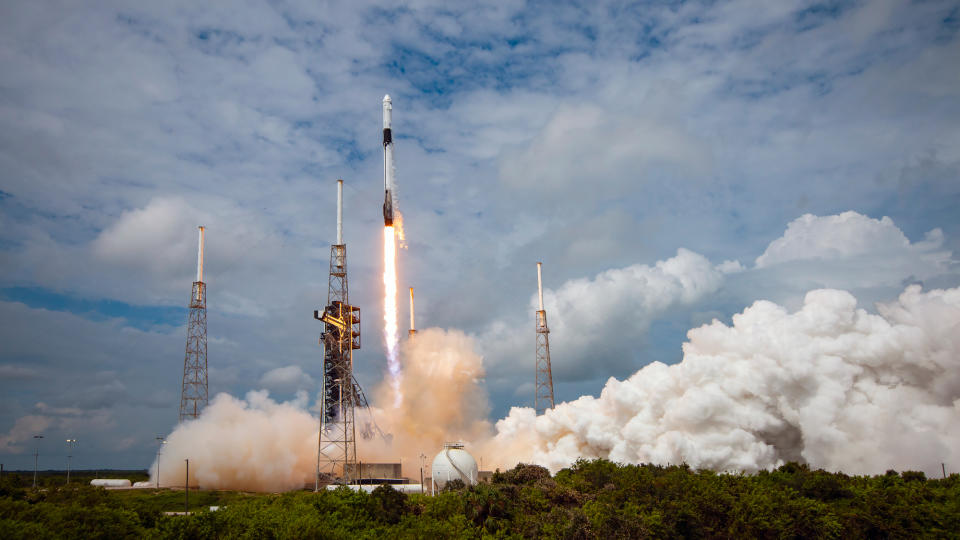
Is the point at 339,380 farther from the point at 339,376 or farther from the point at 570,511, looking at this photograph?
the point at 570,511

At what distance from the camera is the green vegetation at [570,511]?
1362 inches

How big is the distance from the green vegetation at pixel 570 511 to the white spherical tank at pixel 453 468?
12.8m

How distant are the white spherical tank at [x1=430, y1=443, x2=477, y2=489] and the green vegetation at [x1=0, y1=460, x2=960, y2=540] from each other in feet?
41.9

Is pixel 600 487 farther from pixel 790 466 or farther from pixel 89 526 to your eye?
pixel 89 526

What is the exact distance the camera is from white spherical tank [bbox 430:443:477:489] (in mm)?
63844

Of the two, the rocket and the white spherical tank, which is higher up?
the rocket

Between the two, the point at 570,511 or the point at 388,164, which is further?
the point at 388,164

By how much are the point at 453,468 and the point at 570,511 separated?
24.1m

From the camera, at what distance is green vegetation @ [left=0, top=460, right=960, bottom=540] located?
34.6 m

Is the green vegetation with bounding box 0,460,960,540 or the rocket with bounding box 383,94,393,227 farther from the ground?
the rocket with bounding box 383,94,393,227

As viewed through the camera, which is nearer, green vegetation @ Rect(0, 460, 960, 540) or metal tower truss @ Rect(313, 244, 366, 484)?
green vegetation @ Rect(0, 460, 960, 540)

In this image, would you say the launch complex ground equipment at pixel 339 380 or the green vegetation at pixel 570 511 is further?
the launch complex ground equipment at pixel 339 380

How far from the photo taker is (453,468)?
64250mm

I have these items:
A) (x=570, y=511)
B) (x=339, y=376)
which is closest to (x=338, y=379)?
(x=339, y=376)
